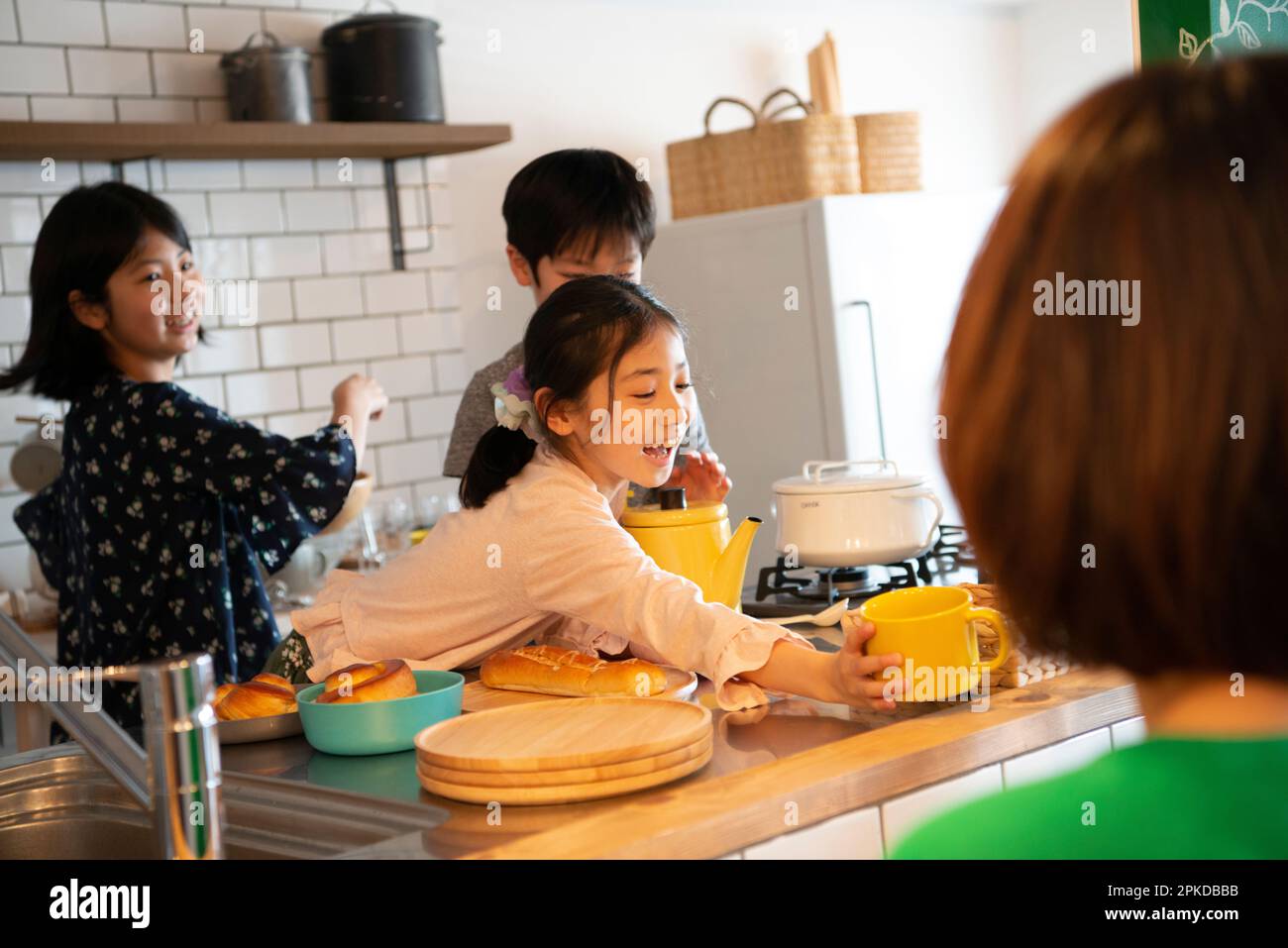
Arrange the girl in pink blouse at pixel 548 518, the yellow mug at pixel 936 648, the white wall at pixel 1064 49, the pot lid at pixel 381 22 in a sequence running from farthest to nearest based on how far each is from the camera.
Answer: the white wall at pixel 1064 49 < the pot lid at pixel 381 22 < the girl in pink blouse at pixel 548 518 < the yellow mug at pixel 936 648

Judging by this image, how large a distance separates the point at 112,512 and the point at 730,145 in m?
2.14

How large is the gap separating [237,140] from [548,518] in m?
1.96

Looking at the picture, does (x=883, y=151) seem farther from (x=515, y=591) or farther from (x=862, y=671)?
(x=862, y=671)

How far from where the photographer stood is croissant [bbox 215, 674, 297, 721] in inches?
59.9

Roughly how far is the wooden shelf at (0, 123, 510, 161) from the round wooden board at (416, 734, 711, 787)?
2374 millimetres

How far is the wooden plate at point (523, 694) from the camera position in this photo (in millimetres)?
1474

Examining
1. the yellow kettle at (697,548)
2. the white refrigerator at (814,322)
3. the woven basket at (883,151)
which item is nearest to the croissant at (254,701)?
the yellow kettle at (697,548)

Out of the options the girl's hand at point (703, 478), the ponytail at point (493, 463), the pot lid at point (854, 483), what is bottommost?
the pot lid at point (854, 483)

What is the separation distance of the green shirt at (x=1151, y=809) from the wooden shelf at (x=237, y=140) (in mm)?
2882

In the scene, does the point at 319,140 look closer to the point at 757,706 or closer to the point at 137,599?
the point at 137,599

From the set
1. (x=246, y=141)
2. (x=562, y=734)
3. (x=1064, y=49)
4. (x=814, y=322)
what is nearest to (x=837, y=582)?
(x=562, y=734)

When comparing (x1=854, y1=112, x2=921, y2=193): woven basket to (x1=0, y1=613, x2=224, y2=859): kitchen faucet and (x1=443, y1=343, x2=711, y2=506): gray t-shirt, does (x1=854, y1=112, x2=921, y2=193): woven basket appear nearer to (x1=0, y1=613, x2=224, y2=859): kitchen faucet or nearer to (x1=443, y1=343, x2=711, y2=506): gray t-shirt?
(x1=443, y1=343, x2=711, y2=506): gray t-shirt

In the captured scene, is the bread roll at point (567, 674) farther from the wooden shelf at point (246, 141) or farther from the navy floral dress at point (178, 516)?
the wooden shelf at point (246, 141)

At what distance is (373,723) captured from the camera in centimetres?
138
